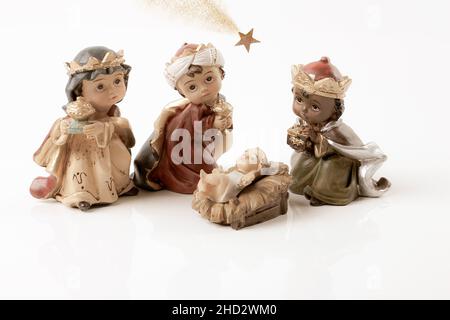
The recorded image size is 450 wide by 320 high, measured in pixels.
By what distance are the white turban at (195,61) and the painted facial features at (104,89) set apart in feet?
1.09

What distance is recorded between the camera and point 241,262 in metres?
3.64

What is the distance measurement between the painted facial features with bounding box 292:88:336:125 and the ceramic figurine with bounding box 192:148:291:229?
0.43 m

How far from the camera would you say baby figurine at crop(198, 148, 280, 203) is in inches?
160

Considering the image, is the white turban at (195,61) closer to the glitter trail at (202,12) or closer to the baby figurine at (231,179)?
the glitter trail at (202,12)

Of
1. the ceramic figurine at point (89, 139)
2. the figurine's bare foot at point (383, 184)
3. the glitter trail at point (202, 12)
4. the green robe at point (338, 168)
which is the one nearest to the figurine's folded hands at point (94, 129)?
the ceramic figurine at point (89, 139)

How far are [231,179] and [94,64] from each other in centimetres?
111

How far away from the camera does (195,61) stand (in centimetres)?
430

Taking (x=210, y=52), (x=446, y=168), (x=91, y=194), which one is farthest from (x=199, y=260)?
(x=446, y=168)

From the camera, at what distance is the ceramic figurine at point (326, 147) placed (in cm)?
430

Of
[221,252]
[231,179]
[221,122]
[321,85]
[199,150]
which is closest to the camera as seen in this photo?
[221,252]

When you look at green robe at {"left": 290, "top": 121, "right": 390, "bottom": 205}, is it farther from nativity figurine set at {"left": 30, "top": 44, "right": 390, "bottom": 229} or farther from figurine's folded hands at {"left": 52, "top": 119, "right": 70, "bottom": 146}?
figurine's folded hands at {"left": 52, "top": 119, "right": 70, "bottom": 146}

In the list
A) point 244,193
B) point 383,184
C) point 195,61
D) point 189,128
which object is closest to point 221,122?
point 189,128

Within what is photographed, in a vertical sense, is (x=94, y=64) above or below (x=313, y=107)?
above

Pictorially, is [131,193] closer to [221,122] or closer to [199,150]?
[199,150]
